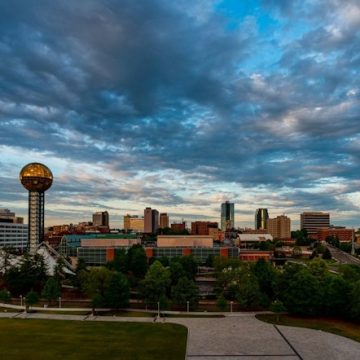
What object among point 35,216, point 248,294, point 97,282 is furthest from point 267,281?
point 35,216

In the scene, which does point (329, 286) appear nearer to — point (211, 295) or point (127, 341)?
point (211, 295)

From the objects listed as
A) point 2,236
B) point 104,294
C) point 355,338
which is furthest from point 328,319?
point 2,236

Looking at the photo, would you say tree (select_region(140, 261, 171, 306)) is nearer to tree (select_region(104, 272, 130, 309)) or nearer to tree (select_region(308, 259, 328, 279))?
tree (select_region(104, 272, 130, 309))

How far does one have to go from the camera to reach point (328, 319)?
6003cm

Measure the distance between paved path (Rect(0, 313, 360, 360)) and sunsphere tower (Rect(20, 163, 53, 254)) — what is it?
79.3m

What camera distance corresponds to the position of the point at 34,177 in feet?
431

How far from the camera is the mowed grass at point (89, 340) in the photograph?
43750mm

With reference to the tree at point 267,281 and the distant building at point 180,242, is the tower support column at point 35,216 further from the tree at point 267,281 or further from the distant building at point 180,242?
the tree at point 267,281

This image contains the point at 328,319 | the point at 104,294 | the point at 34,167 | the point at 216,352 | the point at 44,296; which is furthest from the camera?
the point at 34,167

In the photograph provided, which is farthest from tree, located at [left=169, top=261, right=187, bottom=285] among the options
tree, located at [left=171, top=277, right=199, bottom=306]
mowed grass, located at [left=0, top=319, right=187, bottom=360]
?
mowed grass, located at [left=0, top=319, right=187, bottom=360]

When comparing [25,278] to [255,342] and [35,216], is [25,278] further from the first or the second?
[35,216]

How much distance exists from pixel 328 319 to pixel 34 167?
99663 millimetres

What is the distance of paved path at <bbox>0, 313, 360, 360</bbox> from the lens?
1693 inches

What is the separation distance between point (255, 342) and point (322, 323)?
14563 mm
